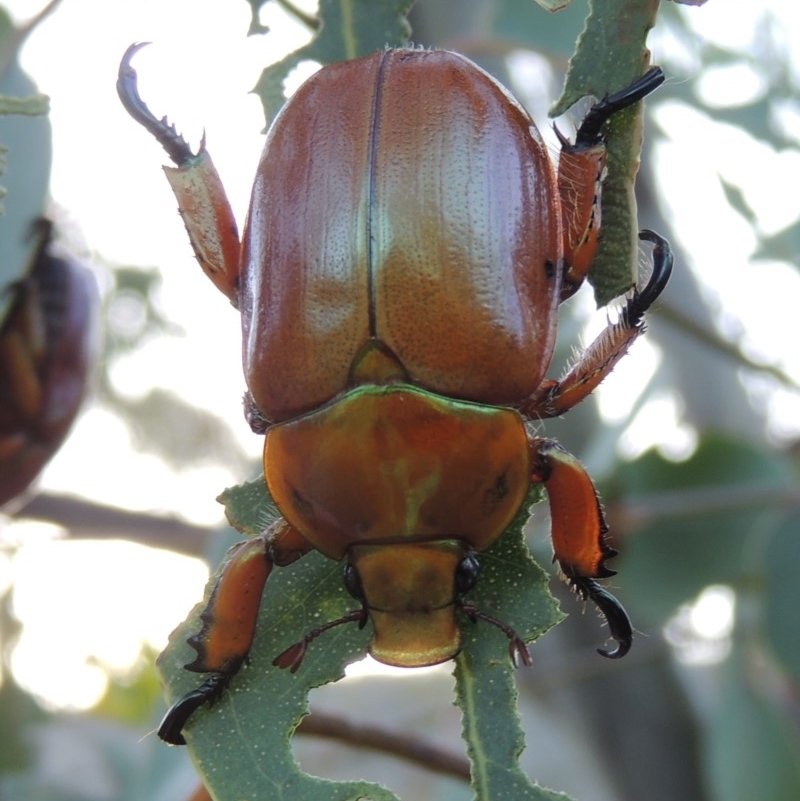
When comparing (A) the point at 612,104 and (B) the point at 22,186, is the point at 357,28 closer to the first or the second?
(A) the point at 612,104

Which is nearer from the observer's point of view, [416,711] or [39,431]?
[39,431]

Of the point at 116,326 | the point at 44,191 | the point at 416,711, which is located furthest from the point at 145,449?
the point at 44,191

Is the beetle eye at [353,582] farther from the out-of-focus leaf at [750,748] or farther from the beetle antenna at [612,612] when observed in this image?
the out-of-focus leaf at [750,748]

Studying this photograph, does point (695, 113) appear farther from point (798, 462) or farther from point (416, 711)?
point (416, 711)

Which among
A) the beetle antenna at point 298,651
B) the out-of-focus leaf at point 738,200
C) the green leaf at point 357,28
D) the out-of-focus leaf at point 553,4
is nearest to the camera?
the out-of-focus leaf at point 553,4

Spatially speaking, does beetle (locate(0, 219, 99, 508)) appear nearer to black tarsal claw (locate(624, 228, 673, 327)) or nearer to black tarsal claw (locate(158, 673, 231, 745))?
black tarsal claw (locate(158, 673, 231, 745))

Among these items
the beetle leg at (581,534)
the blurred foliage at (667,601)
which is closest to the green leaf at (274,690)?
the beetle leg at (581,534)

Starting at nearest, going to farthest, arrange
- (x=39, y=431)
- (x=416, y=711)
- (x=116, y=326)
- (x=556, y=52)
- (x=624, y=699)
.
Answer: (x=39, y=431) < (x=556, y=52) < (x=624, y=699) < (x=416, y=711) < (x=116, y=326)

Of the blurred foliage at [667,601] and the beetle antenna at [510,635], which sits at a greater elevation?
the beetle antenna at [510,635]
